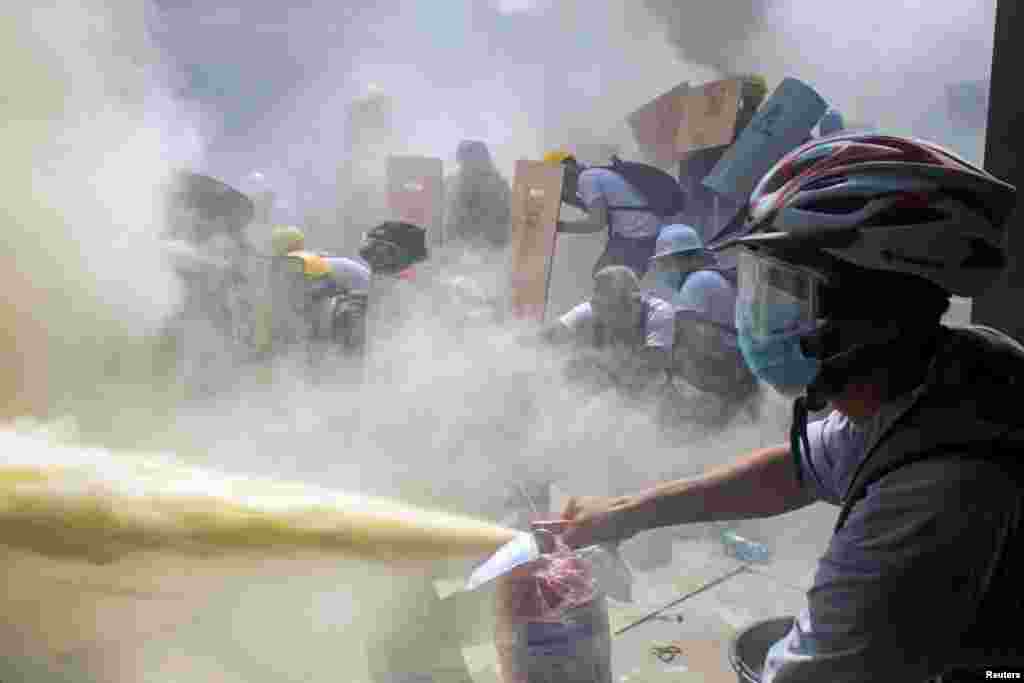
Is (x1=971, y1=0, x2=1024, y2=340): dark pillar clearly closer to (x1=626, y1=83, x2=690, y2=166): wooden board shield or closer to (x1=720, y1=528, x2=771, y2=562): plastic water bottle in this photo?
(x1=720, y1=528, x2=771, y2=562): plastic water bottle

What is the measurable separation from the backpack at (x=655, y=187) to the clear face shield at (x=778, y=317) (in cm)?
509

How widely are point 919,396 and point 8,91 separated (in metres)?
3.57

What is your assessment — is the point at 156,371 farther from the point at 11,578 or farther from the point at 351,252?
the point at 351,252

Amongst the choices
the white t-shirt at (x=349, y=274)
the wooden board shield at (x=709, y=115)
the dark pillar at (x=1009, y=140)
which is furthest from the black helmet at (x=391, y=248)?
the dark pillar at (x=1009, y=140)

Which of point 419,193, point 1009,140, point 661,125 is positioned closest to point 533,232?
point 419,193

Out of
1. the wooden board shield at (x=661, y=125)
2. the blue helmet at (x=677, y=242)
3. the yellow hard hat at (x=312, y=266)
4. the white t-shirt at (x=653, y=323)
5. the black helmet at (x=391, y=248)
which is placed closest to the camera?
the black helmet at (x=391, y=248)

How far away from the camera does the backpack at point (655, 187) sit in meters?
6.53

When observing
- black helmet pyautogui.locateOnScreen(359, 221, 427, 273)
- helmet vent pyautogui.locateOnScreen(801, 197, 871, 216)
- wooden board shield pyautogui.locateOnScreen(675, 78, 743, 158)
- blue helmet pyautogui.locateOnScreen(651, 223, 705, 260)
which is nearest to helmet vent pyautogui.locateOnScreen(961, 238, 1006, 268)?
helmet vent pyautogui.locateOnScreen(801, 197, 871, 216)

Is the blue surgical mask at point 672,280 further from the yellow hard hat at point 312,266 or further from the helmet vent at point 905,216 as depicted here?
the helmet vent at point 905,216

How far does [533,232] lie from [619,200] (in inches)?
34.8

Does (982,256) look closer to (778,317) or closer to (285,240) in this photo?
(778,317)

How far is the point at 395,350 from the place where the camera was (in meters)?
4.77

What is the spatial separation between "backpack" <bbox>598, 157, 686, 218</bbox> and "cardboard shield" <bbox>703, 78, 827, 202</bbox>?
1.24ft

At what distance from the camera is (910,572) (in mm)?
1155
